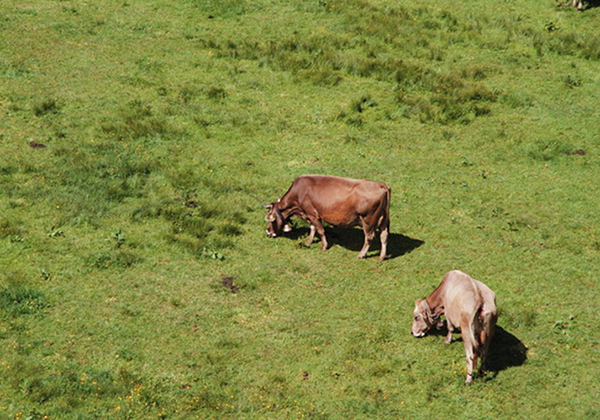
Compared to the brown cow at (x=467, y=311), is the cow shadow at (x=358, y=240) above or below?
below

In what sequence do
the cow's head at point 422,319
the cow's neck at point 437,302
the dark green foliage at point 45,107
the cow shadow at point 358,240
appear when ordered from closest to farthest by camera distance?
the cow's neck at point 437,302 < the cow's head at point 422,319 < the cow shadow at point 358,240 < the dark green foliage at point 45,107

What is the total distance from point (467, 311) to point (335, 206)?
5.88 m

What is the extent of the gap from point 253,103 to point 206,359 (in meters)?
14.9

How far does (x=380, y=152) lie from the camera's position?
25.8 m

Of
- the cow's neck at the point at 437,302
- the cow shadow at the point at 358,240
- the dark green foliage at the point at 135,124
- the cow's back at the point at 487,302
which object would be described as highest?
the cow's back at the point at 487,302

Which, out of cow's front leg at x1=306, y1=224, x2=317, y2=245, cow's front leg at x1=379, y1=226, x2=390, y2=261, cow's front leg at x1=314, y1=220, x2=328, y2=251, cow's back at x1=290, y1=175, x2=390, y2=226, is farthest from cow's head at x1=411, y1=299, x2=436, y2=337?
cow's front leg at x1=306, y1=224, x2=317, y2=245

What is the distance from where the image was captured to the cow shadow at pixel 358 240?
20312 millimetres

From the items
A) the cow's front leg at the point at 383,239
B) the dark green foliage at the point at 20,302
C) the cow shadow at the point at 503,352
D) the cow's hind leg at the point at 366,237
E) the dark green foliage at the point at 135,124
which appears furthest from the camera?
the dark green foliage at the point at 135,124

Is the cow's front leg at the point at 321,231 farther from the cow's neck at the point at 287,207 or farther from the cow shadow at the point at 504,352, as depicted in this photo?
the cow shadow at the point at 504,352

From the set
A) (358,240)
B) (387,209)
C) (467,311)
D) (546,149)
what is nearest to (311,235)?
(358,240)

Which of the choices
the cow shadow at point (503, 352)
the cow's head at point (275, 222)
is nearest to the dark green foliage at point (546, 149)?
the cow's head at point (275, 222)

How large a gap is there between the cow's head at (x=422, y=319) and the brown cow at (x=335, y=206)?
11.1 ft

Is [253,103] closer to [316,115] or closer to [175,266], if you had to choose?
[316,115]

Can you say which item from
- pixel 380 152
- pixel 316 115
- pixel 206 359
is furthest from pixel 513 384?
pixel 316 115
